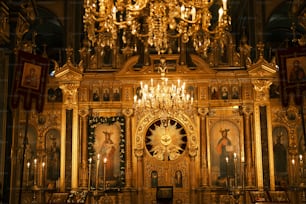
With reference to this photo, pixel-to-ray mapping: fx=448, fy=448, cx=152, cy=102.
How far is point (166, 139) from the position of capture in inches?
569

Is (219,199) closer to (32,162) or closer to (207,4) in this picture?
(32,162)

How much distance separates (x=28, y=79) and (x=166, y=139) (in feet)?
20.4

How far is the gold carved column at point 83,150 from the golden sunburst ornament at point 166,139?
2.02m

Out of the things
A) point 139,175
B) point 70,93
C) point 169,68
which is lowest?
point 139,175

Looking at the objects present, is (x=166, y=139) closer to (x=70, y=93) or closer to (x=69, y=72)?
(x=70, y=93)

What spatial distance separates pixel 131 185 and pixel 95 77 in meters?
3.70

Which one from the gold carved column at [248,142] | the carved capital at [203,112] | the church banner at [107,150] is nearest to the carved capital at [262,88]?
the gold carved column at [248,142]

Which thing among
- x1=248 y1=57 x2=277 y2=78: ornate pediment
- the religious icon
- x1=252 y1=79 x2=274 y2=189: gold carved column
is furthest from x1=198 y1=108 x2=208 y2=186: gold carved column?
the religious icon

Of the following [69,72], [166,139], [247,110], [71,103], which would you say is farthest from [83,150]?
[247,110]

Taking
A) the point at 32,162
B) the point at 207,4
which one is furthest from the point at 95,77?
the point at 207,4

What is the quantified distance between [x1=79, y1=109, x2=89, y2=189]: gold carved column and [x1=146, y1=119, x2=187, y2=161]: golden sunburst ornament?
2021 millimetres

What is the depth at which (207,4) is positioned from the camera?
8.72m

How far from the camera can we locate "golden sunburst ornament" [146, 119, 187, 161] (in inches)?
569

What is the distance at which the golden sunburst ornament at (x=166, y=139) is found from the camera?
14461 millimetres
